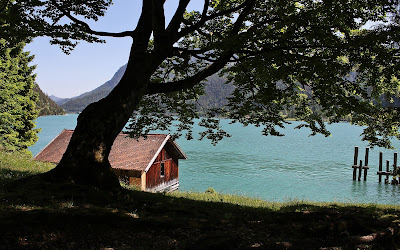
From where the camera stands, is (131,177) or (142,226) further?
(131,177)

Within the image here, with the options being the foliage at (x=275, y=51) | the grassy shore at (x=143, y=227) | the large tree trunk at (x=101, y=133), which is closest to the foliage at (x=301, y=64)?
the foliage at (x=275, y=51)

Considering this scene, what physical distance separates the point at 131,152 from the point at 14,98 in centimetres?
1224

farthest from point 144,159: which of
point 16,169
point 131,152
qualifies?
point 16,169

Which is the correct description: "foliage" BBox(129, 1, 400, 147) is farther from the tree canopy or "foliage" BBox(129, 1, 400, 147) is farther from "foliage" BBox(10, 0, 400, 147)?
the tree canopy

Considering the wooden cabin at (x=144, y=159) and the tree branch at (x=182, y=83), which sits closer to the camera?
the tree branch at (x=182, y=83)

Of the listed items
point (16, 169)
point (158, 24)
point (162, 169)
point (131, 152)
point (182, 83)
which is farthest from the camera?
point (162, 169)

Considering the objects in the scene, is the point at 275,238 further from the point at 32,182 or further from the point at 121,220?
the point at 32,182

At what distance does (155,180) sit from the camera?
30844mm

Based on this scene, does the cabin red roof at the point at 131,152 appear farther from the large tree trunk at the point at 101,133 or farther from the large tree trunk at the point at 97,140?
the large tree trunk at the point at 97,140

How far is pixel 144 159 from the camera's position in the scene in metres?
28.4

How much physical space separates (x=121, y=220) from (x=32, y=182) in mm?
3526

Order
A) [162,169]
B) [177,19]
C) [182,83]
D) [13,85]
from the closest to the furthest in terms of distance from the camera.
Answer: [177,19]
[182,83]
[13,85]
[162,169]

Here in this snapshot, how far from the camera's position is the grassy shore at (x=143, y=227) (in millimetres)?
4559

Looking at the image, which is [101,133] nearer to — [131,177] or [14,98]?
[131,177]
